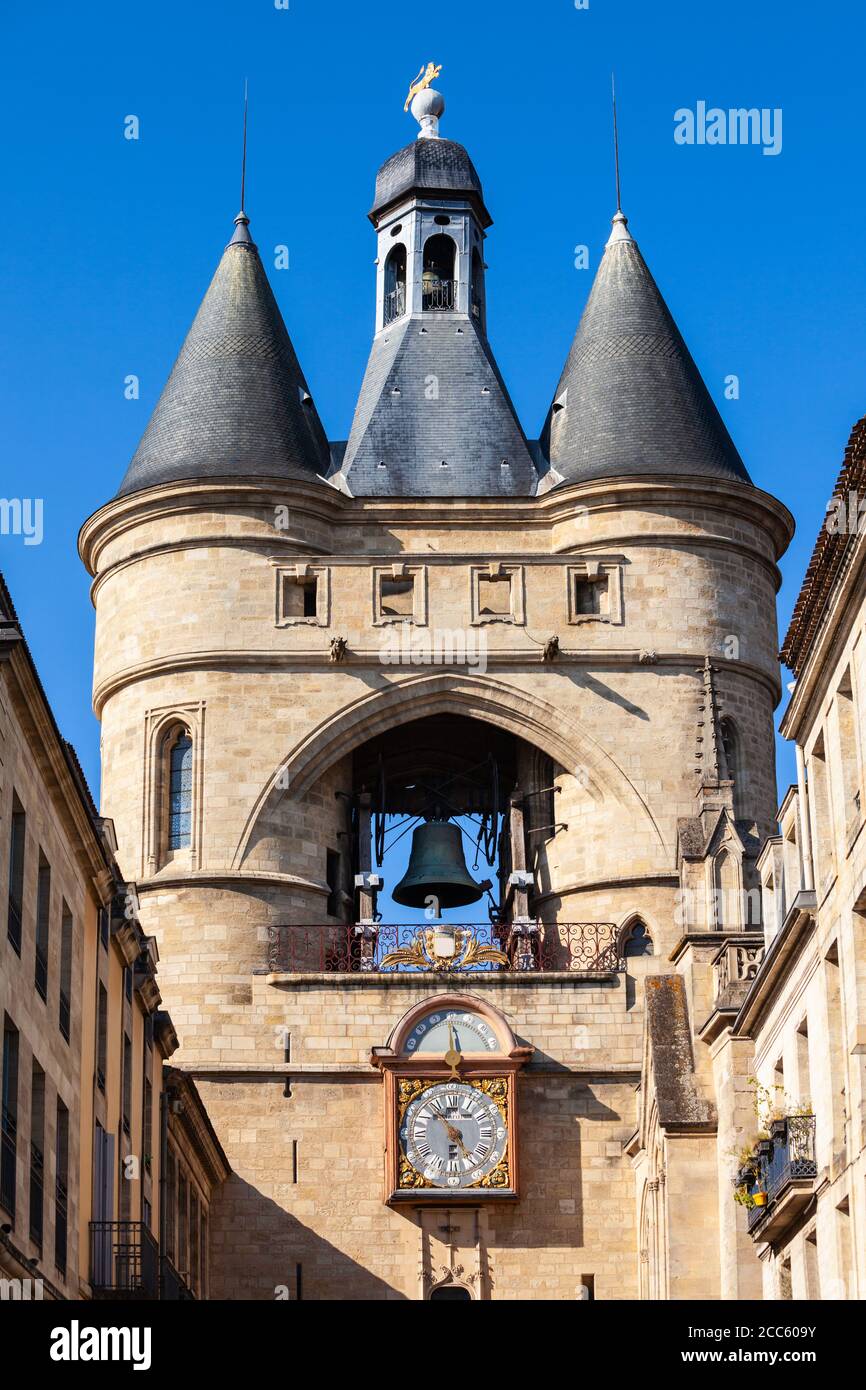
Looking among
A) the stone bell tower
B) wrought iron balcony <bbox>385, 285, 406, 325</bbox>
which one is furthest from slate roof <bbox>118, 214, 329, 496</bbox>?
wrought iron balcony <bbox>385, 285, 406, 325</bbox>

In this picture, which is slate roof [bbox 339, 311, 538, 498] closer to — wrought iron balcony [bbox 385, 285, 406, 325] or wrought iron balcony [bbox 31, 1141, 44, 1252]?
wrought iron balcony [bbox 385, 285, 406, 325]

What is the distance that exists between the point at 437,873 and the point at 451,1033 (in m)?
3.00

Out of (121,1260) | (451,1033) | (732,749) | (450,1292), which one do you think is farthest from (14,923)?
(732,749)

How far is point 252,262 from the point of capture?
155ft

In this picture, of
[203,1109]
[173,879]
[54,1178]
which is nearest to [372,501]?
[173,879]

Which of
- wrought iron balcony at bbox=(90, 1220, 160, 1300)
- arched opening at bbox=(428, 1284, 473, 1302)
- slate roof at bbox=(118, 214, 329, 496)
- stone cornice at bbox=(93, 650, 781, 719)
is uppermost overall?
slate roof at bbox=(118, 214, 329, 496)

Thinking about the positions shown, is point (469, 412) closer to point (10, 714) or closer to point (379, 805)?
point (379, 805)

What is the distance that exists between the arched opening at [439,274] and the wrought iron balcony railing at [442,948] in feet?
41.9

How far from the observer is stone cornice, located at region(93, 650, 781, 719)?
42.6 m

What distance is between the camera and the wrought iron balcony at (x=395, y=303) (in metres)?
49.7

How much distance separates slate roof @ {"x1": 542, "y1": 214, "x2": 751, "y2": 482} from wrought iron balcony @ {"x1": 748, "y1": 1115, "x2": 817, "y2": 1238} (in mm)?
18914

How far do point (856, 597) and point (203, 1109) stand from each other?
53.8ft
